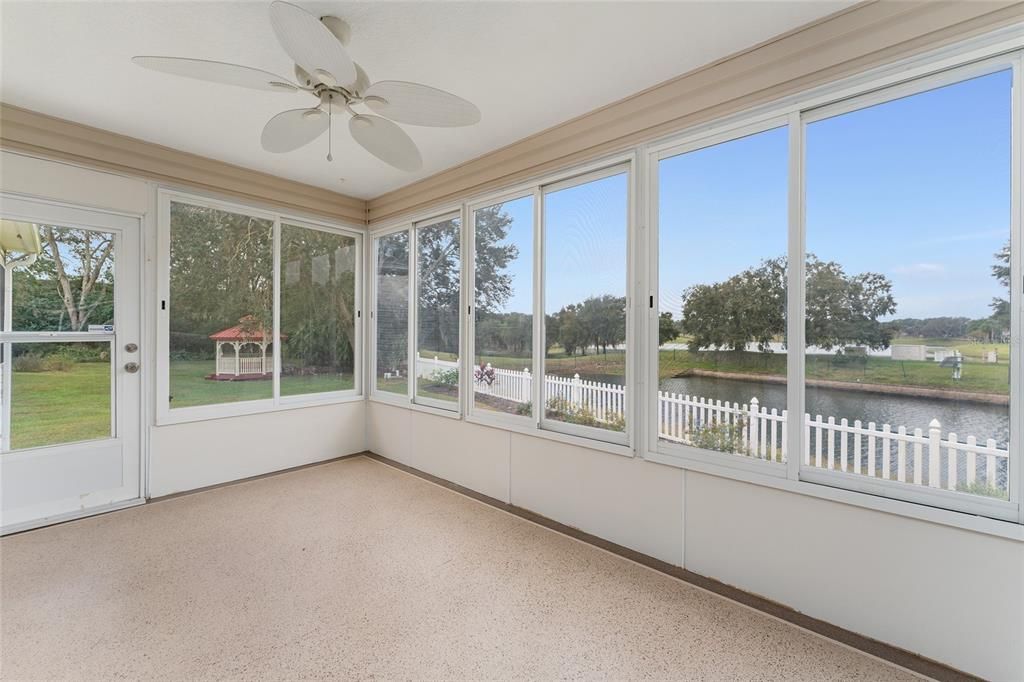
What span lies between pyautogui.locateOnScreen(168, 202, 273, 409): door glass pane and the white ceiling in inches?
33.9

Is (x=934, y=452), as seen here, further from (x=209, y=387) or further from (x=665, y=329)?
(x=209, y=387)

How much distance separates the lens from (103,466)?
3.05m

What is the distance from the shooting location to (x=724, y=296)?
228cm

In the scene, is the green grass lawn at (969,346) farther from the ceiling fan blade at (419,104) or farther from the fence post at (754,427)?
the ceiling fan blade at (419,104)

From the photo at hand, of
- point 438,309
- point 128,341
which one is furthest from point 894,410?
point 128,341

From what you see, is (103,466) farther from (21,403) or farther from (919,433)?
(919,433)

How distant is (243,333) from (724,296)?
3719 millimetres

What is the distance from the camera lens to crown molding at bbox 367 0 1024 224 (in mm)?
1651

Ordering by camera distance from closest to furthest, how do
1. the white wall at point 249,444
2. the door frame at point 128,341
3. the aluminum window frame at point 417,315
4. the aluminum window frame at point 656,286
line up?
the aluminum window frame at point 656,286, the door frame at point 128,341, the white wall at point 249,444, the aluminum window frame at point 417,315

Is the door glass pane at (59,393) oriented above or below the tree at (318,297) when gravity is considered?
below

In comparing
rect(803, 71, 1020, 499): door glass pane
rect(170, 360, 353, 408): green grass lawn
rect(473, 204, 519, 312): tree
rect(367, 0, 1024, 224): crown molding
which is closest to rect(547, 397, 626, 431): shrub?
rect(473, 204, 519, 312): tree

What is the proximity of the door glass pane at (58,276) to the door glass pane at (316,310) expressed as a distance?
118cm

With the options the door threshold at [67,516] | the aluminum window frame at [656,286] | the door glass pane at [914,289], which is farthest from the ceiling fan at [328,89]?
the door threshold at [67,516]

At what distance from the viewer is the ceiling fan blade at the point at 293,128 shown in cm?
198
